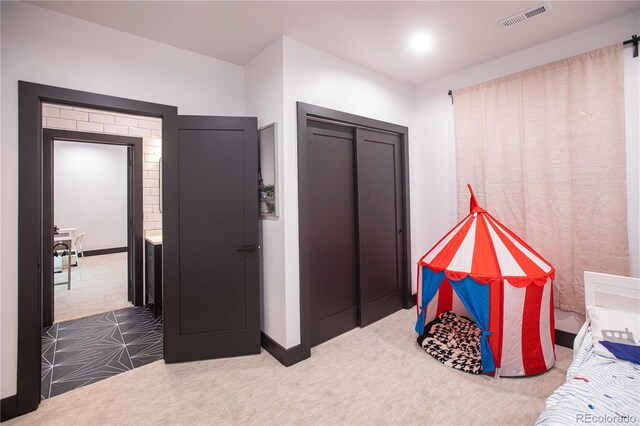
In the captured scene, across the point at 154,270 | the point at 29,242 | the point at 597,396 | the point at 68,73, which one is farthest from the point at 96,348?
the point at 597,396

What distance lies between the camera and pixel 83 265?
254 inches

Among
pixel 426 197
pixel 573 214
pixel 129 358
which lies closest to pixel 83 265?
pixel 129 358

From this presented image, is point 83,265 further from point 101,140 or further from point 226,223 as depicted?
point 226,223

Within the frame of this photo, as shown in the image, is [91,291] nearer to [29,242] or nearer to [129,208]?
[129,208]

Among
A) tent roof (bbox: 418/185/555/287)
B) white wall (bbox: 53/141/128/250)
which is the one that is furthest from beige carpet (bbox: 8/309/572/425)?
white wall (bbox: 53/141/128/250)

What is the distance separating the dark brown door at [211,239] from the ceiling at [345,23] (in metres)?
0.69

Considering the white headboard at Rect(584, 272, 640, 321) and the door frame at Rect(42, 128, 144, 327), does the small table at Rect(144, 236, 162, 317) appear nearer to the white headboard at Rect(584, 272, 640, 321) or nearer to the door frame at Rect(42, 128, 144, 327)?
the door frame at Rect(42, 128, 144, 327)

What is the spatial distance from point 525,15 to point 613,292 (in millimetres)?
2102

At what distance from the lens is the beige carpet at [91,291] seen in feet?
12.6

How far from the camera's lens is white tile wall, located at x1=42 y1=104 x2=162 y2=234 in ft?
11.2

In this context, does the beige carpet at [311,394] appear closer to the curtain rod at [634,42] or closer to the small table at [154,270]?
the small table at [154,270]

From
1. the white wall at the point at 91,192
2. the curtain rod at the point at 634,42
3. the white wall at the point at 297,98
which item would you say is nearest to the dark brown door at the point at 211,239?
the white wall at the point at 297,98

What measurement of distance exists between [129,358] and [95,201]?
21.8 ft

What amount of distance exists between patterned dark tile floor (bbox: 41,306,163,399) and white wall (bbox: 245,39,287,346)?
3.56 feet
